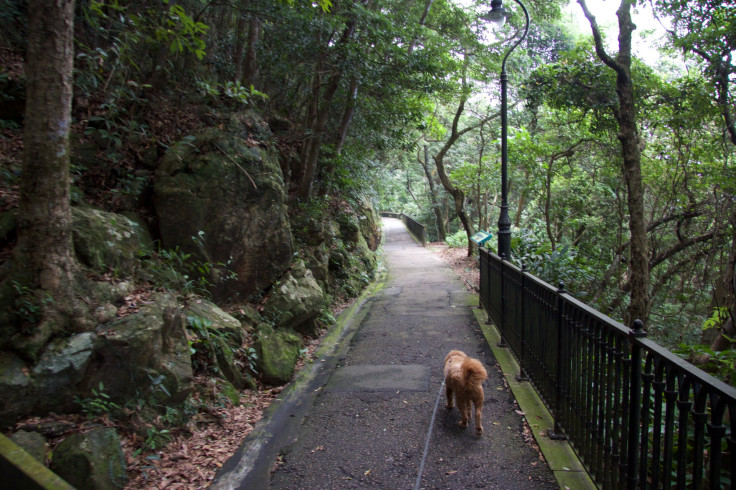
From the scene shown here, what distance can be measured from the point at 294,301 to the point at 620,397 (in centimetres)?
Answer: 473

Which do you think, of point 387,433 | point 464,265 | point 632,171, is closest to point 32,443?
point 387,433

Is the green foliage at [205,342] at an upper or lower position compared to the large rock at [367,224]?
lower

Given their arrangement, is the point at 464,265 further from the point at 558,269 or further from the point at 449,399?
the point at 449,399

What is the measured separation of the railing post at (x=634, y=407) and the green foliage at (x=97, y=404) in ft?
11.5

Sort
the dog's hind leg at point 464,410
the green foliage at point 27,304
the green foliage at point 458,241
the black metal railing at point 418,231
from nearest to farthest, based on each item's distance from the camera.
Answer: the green foliage at point 27,304, the dog's hind leg at point 464,410, the green foliage at point 458,241, the black metal railing at point 418,231

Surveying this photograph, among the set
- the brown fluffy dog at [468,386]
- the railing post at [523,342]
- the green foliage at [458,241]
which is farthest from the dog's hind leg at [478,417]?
the green foliage at [458,241]

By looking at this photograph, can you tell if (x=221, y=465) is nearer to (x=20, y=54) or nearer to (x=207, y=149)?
(x=207, y=149)

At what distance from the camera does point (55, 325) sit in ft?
11.1

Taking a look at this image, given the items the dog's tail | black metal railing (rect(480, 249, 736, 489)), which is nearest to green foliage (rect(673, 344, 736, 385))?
black metal railing (rect(480, 249, 736, 489))

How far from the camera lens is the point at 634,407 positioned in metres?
2.41

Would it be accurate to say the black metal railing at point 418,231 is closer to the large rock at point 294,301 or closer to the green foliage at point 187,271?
the large rock at point 294,301

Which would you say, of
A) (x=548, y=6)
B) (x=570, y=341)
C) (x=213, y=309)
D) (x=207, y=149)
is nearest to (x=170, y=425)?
(x=213, y=309)

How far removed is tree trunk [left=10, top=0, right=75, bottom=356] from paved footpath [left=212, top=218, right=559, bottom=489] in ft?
6.56

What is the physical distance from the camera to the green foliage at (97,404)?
3.30 metres
